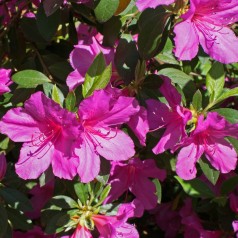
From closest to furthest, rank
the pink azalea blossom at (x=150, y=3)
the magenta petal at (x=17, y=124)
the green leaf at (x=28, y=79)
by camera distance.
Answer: the pink azalea blossom at (x=150, y=3)
the magenta petal at (x=17, y=124)
the green leaf at (x=28, y=79)

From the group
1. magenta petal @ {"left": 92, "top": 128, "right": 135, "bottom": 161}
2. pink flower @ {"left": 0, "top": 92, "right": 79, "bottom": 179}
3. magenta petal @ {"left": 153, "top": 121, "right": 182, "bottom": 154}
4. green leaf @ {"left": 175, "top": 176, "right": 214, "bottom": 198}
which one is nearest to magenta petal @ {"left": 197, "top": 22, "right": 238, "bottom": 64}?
magenta petal @ {"left": 153, "top": 121, "right": 182, "bottom": 154}

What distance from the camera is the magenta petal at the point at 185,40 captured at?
51.2 inches

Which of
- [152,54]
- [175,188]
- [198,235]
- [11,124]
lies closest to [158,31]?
[152,54]

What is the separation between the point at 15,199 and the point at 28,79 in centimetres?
38

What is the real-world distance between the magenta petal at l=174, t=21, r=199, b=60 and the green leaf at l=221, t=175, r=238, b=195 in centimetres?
60

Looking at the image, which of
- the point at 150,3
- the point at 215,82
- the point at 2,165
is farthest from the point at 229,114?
the point at 2,165

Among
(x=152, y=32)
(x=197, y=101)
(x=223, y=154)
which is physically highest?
(x=152, y=32)

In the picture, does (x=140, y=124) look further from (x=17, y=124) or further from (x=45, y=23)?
(x=45, y=23)

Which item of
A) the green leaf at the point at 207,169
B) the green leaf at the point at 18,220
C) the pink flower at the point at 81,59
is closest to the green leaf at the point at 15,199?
the green leaf at the point at 18,220

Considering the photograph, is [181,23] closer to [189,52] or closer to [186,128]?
[189,52]

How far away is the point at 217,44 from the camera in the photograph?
55.4 inches

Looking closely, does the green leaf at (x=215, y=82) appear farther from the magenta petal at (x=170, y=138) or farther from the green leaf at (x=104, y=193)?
the green leaf at (x=104, y=193)

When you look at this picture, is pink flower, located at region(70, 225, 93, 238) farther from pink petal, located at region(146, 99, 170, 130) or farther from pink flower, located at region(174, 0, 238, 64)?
pink flower, located at region(174, 0, 238, 64)

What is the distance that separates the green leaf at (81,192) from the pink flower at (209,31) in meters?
0.55
